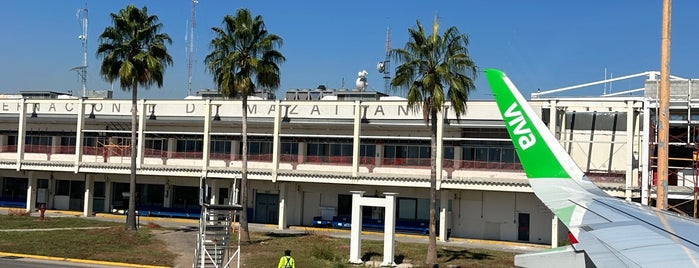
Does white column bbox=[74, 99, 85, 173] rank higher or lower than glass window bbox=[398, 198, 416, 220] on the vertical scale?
higher

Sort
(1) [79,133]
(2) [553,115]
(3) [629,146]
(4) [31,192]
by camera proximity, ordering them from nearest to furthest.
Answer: (3) [629,146] < (2) [553,115] < (1) [79,133] < (4) [31,192]

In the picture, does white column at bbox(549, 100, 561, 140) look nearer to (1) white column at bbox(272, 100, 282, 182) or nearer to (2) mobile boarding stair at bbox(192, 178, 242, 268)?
(1) white column at bbox(272, 100, 282, 182)

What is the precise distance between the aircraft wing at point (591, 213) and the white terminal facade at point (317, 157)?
2438 centimetres

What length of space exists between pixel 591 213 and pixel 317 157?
3267 centimetres

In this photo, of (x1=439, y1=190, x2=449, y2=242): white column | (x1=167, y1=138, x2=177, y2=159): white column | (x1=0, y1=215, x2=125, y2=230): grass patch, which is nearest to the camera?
(x1=0, y1=215, x2=125, y2=230): grass patch

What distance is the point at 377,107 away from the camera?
130ft

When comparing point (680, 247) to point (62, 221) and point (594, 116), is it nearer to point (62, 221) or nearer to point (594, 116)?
point (594, 116)

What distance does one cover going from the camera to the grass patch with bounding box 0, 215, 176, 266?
89.0 ft

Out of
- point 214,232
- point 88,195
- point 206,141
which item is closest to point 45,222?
point 88,195

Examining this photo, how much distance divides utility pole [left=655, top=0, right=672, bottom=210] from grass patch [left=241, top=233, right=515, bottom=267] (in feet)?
31.7

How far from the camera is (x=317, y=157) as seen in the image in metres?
40.7

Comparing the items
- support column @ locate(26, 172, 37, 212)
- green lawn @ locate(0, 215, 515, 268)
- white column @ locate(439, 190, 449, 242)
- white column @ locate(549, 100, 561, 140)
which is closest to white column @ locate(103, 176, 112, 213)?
support column @ locate(26, 172, 37, 212)

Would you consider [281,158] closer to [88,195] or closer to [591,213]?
[88,195]

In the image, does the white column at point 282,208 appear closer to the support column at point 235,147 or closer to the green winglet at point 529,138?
the support column at point 235,147
